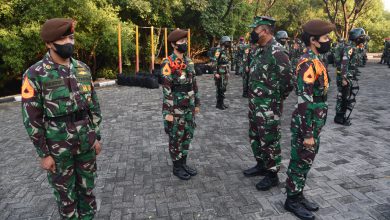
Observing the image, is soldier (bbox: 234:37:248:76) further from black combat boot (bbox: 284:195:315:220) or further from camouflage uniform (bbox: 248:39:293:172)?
black combat boot (bbox: 284:195:315:220)

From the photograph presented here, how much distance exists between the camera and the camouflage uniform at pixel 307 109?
10.8ft

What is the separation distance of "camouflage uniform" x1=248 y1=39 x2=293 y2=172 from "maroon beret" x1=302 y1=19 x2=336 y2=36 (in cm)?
61

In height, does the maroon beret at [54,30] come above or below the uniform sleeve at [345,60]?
above

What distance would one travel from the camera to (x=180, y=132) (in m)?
4.49

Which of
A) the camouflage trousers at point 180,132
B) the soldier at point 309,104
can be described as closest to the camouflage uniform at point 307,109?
the soldier at point 309,104

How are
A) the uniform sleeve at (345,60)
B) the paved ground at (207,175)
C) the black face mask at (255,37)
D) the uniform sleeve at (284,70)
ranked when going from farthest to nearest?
the uniform sleeve at (345,60), the black face mask at (255,37), the uniform sleeve at (284,70), the paved ground at (207,175)

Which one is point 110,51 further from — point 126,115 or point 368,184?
point 368,184

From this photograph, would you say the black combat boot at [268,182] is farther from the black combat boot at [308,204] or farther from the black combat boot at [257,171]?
the black combat boot at [308,204]

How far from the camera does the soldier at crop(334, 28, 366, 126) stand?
6.48 m

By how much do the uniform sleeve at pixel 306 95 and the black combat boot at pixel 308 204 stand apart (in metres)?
0.85

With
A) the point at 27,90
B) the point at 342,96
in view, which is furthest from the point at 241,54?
the point at 27,90

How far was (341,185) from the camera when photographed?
4.16 m

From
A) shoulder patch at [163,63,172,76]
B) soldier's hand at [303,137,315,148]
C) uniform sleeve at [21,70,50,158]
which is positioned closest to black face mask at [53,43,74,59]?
uniform sleeve at [21,70,50,158]

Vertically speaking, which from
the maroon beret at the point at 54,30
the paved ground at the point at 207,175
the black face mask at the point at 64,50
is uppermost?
the maroon beret at the point at 54,30
